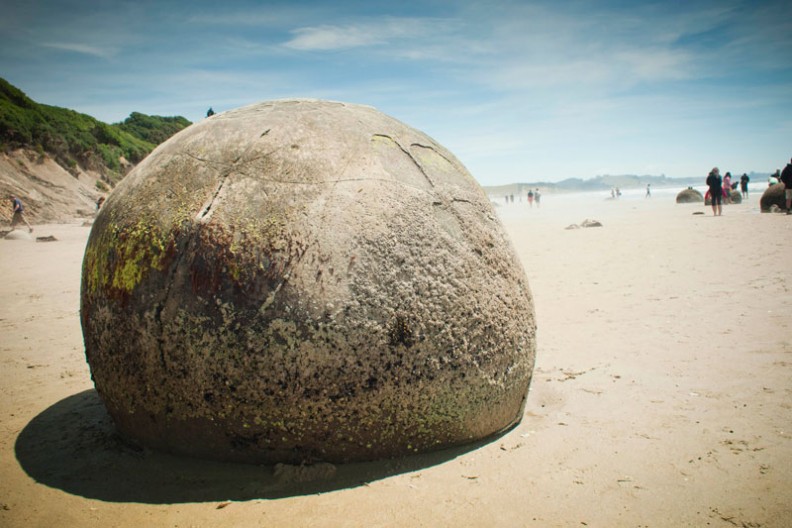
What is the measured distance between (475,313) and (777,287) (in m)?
6.06

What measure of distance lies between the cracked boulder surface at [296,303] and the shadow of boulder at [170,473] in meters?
0.07

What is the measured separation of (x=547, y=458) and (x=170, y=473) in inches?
80.6

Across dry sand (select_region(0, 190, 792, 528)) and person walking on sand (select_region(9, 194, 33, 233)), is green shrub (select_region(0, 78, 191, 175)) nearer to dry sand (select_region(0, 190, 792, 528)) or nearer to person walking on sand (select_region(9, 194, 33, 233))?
person walking on sand (select_region(9, 194, 33, 233))

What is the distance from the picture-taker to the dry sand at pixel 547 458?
7.31 feet

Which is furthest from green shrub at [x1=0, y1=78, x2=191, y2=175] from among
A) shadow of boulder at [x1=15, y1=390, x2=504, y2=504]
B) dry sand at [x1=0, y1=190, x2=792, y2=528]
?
shadow of boulder at [x1=15, y1=390, x2=504, y2=504]

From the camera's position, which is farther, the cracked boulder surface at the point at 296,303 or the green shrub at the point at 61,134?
the green shrub at the point at 61,134

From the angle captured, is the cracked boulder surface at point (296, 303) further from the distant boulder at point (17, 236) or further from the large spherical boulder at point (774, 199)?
the large spherical boulder at point (774, 199)

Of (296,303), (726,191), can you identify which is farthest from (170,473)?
(726,191)

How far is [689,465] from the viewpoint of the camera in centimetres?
259

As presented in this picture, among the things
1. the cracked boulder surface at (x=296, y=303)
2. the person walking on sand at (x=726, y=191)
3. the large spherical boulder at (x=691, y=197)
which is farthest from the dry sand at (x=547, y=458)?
the large spherical boulder at (x=691, y=197)

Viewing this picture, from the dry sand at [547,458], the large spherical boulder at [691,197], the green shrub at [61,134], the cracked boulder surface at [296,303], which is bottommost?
the dry sand at [547,458]

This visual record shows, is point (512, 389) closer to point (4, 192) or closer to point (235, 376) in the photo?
point (235, 376)

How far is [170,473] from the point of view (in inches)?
98.2

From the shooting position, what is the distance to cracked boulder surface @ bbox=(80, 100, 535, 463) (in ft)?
7.55
